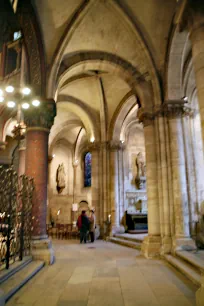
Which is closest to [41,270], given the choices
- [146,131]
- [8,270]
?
[8,270]

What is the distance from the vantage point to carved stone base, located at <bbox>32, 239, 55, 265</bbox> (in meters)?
6.13

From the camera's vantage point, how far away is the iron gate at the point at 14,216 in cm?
455

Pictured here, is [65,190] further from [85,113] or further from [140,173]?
[85,113]

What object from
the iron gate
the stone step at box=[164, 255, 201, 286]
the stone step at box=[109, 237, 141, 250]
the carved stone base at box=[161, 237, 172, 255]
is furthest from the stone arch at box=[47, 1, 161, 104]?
the stone step at box=[109, 237, 141, 250]

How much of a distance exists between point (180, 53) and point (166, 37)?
2.26ft

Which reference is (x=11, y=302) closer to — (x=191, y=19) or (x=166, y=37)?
(x=191, y=19)

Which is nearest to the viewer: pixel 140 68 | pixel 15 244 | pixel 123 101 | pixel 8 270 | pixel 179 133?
pixel 8 270

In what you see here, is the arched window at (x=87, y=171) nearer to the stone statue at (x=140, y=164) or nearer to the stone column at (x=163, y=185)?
the stone statue at (x=140, y=164)

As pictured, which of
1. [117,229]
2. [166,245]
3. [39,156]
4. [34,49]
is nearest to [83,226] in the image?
[117,229]

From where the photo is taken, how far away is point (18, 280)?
13.8 feet

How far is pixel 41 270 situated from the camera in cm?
550

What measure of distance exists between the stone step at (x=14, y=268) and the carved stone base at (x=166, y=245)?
11.9 feet

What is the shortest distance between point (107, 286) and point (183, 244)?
11.5 ft

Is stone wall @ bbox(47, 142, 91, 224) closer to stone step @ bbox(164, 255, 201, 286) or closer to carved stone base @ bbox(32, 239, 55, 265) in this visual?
carved stone base @ bbox(32, 239, 55, 265)
